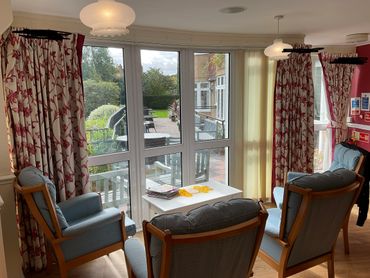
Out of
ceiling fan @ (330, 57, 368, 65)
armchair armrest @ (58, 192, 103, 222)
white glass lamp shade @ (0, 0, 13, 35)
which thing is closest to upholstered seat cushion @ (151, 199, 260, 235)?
armchair armrest @ (58, 192, 103, 222)

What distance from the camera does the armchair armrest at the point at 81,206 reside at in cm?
274

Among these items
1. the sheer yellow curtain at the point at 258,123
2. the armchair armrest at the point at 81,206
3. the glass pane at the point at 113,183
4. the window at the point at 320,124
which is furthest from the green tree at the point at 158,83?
the window at the point at 320,124

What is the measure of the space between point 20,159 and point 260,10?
2.43m

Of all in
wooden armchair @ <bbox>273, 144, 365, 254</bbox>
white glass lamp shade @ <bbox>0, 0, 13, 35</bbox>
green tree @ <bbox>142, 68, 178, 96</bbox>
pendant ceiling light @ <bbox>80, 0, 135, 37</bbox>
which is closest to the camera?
pendant ceiling light @ <bbox>80, 0, 135, 37</bbox>

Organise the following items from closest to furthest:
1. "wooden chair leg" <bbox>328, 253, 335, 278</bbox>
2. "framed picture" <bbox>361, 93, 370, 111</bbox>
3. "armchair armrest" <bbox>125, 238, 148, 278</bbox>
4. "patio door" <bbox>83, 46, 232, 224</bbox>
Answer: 1. "armchair armrest" <bbox>125, 238, 148, 278</bbox>
2. "wooden chair leg" <bbox>328, 253, 335, 278</bbox>
3. "patio door" <bbox>83, 46, 232, 224</bbox>
4. "framed picture" <bbox>361, 93, 370, 111</bbox>

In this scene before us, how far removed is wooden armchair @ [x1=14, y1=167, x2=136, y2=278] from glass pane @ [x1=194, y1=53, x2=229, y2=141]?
168 centimetres

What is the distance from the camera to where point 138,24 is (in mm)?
3176

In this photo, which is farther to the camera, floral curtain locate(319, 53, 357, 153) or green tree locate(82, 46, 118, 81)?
floral curtain locate(319, 53, 357, 153)

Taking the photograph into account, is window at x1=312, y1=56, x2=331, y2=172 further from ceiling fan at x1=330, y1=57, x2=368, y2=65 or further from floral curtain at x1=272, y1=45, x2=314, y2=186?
floral curtain at x1=272, y1=45, x2=314, y2=186

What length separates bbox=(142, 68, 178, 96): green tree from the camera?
11.6ft

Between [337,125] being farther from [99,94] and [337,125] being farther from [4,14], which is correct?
[4,14]

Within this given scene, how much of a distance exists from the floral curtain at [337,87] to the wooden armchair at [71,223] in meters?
3.71

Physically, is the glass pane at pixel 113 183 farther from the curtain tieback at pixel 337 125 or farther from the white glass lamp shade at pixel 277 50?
the curtain tieback at pixel 337 125

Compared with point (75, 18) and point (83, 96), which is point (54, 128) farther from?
point (75, 18)
